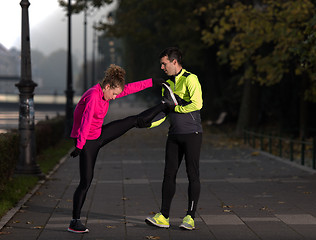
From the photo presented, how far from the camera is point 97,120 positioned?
25.3ft

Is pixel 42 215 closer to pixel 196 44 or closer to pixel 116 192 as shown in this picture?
pixel 116 192

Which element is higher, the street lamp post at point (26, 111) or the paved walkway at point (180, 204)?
the street lamp post at point (26, 111)

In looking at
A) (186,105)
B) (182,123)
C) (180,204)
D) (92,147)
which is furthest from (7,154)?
(186,105)

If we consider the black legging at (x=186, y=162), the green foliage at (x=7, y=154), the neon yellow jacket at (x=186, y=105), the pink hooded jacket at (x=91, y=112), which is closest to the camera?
the pink hooded jacket at (x=91, y=112)

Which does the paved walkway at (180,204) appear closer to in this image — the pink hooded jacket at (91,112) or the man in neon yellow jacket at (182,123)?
the man in neon yellow jacket at (182,123)

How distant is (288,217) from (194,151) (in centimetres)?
197

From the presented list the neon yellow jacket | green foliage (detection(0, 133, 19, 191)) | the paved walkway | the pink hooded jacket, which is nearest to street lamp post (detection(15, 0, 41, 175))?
green foliage (detection(0, 133, 19, 191))

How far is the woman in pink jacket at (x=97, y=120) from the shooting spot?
24.8ft

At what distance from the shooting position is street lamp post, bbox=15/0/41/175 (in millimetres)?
14172

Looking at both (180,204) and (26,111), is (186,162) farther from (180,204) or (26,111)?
(26,111)

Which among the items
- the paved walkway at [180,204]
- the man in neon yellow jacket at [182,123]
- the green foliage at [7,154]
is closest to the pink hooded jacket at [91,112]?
the man in neon yellow jacket at [182,123]

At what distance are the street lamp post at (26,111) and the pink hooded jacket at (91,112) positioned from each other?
21.8ft

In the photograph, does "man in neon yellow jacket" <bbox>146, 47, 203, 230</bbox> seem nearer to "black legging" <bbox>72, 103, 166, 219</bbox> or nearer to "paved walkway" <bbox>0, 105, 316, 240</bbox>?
"black legging" <bbox>72, 103, 166, 219</bbox>

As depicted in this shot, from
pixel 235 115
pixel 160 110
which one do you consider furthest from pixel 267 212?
pixel 235 115
